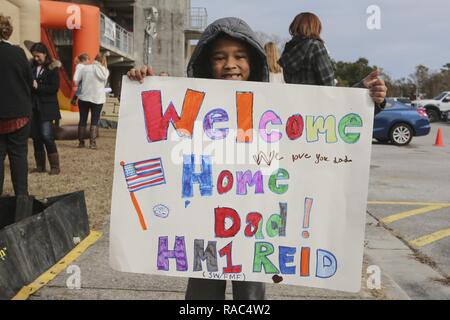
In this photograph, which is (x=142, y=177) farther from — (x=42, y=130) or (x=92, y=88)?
(x=92, y=88)

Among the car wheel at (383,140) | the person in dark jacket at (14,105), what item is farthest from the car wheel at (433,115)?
the person in dark jacket at (14,105)

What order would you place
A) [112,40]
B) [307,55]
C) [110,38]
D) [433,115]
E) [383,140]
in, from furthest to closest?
[112,40] → [433,115] → [110,38] → [383,140] → [307,55]

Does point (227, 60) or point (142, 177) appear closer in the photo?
point (142, 177)

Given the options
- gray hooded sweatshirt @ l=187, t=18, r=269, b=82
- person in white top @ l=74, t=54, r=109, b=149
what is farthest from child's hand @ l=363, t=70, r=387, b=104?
person in white top @ l=74, t=54, r=109, b=149

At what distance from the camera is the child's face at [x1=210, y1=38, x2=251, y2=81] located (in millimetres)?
2375

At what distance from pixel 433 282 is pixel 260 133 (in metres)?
2.23

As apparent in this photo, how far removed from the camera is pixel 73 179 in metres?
6.77

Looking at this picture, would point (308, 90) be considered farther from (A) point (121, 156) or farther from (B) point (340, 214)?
(A) point (121, 156)

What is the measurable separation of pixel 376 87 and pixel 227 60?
0.68m

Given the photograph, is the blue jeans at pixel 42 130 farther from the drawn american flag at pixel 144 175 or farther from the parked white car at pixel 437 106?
the parked white car at pixel 437 106

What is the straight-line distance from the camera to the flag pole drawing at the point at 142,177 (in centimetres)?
227

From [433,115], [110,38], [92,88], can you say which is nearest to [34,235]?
[92,88]

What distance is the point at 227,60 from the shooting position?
2.39 meters
